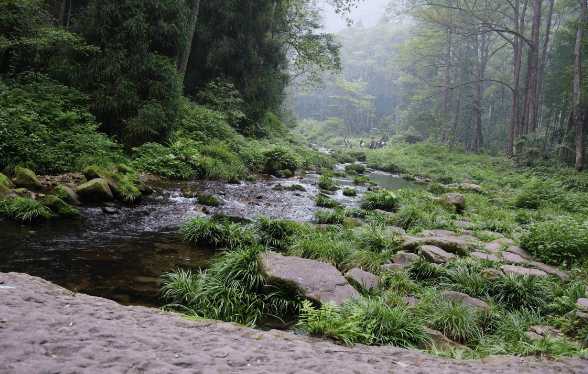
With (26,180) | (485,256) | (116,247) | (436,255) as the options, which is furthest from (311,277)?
(26,180)

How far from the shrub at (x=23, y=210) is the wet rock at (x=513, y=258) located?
7.57 m

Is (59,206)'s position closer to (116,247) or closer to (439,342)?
(116,247)

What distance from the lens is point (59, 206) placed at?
7098 mm

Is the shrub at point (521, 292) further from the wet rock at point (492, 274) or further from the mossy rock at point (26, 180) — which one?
the mossy rock at point (26, 180)

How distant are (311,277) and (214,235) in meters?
2.66

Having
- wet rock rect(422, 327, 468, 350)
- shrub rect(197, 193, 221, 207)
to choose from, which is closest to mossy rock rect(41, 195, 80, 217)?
shrub rect(197, 193, 221, 207)

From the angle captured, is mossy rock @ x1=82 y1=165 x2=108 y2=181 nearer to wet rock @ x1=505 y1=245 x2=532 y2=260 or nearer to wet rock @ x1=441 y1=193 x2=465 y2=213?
wet rock @ x1=505 y1=245 x2=532 y2=260

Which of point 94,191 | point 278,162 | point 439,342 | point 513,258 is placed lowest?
point 439,342

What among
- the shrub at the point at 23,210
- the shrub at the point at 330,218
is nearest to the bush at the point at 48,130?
the shrub at the point at 23,210

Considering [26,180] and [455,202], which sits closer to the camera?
[26,180]

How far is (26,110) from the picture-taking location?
9.98 metres

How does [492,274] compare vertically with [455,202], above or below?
below

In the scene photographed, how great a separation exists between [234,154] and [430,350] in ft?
42.4

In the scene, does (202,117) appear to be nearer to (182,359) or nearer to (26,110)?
(26,110)
